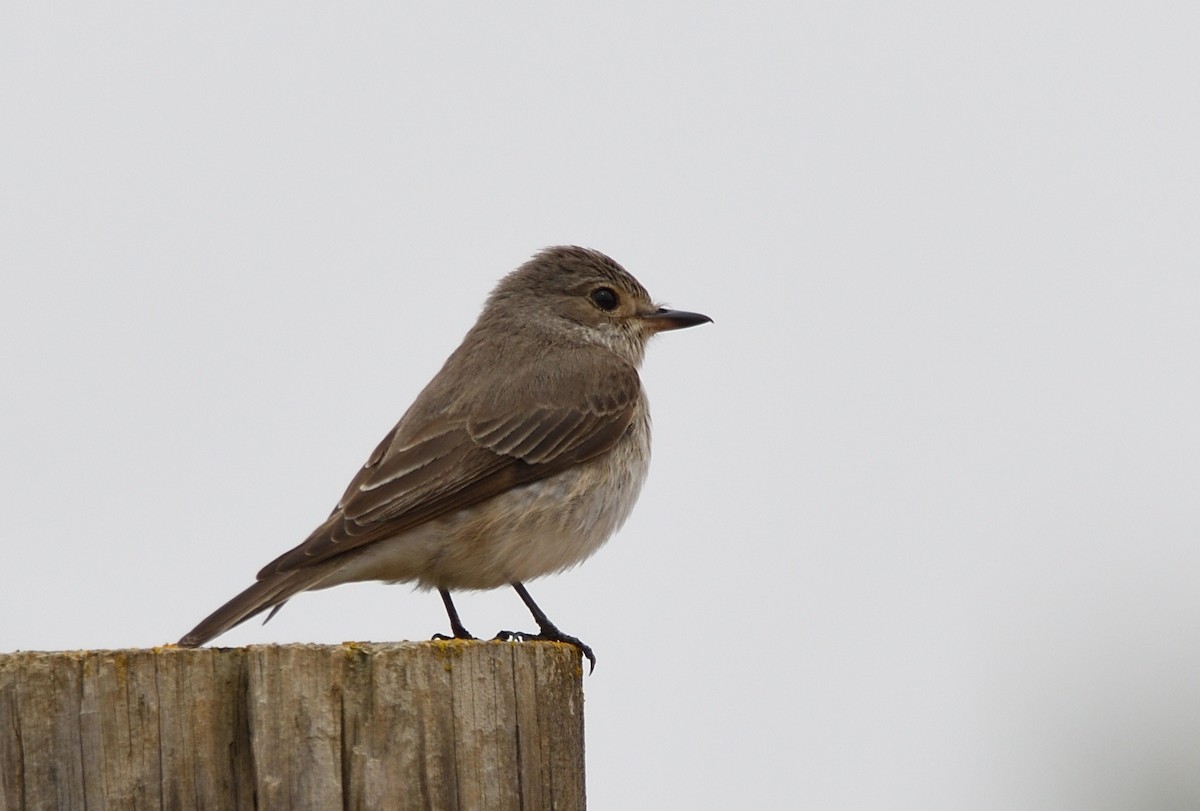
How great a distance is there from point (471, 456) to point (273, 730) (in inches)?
137

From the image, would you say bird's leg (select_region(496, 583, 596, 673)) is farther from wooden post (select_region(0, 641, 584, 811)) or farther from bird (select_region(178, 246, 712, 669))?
wooden post (select_region(0, 641, 584, 811))

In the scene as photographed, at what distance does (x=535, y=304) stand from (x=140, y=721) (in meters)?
5.59

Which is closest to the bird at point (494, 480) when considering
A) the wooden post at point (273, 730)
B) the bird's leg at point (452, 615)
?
the bird's leg at point (452, 615)

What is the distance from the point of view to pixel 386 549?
6.52 m

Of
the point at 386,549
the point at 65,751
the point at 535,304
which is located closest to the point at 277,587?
the point at 386,549

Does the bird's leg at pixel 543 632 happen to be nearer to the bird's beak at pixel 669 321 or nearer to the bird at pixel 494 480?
the bird at pixel 494 480

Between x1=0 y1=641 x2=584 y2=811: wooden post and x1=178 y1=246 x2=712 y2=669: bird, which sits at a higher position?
x1=178 y1=246 x2=712 y2=669: bird

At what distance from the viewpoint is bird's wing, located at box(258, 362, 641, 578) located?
6461mm

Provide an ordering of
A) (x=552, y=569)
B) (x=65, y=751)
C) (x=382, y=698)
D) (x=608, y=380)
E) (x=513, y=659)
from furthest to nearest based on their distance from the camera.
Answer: (x=608, y=380)
(x=552, y=569)
(x=513, y=659)
(x=382, y=698)
(x=65, y=751)

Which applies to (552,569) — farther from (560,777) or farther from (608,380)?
(560,777)

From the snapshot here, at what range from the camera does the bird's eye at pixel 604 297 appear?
29.4 ft

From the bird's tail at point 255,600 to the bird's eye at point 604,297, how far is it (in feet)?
10.8

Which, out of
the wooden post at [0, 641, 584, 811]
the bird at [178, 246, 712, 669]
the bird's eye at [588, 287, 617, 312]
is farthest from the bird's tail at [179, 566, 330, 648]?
the bird's eye at [588, 287, 617, 312]

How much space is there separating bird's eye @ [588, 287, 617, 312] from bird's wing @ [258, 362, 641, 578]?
1.07 meters
